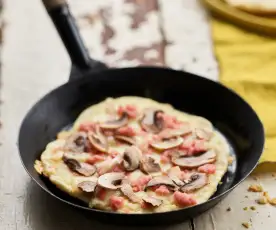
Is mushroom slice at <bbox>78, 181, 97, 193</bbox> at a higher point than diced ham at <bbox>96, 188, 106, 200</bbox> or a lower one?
higher

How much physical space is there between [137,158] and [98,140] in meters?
0.15

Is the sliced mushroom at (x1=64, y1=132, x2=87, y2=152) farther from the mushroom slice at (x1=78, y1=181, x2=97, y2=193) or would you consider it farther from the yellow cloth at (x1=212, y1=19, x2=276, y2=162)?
the yellow cloth at (x1=212, y1=19, x2=276, y2=162)

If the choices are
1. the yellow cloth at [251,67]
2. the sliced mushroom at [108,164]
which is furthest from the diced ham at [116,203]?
the yellow cloth at [251,67]

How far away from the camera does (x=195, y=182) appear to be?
1506mm

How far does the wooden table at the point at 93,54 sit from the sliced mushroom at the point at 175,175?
11 cm

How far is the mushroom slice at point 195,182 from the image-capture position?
1485 mm

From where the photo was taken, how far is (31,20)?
249 cm

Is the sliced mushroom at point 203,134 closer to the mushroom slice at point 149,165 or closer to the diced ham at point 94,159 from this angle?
the mushroom slice at point 149,165

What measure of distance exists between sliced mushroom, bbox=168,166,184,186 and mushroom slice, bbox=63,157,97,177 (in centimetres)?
20

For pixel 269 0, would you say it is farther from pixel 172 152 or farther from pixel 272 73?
pixel 172 152

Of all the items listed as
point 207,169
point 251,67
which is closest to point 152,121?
point 207,169

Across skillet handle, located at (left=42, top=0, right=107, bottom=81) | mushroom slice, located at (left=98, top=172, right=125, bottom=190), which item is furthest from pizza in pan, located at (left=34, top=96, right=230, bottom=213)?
skillet handle, located at (left=42, top=0, right=107, bottom=81)

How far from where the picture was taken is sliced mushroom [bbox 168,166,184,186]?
1509 mm

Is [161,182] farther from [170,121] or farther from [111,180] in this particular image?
[170,121]
